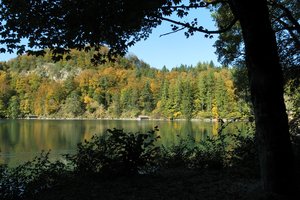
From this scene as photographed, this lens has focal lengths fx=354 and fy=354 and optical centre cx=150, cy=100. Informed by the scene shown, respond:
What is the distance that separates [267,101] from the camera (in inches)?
173

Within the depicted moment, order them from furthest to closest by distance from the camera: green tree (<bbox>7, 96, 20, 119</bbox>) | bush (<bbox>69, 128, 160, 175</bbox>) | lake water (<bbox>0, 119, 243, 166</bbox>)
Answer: green tree (<bbox>7, 96, 20, 119</bbox>), lake water (<bbox>0, 119, 243, 166</bbox>), bush (<bbox>69, 128, 160, 175</bbox>)

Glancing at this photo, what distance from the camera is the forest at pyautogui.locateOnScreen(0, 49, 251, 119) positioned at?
92.9m

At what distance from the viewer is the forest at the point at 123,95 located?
92875 mm

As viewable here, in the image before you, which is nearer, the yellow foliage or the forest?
the forest

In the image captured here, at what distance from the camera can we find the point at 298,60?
412 inches

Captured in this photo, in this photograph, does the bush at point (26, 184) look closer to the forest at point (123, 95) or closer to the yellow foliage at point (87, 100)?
the forest at point (123, 95)

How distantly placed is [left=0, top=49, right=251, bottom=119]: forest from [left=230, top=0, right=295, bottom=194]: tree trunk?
7931 centimetres

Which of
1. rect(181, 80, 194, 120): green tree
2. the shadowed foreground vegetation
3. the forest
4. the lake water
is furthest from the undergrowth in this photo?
rect(181, 80, 194, 120): green tree

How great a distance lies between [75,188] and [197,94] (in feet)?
299

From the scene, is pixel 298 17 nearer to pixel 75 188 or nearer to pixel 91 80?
pixel 75 188

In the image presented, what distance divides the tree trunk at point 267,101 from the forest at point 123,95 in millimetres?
79309

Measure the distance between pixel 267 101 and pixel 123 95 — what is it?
113757mm

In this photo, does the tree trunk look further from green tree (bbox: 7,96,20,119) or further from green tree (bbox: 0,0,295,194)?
green tree (bbox: 7,96,20,119)

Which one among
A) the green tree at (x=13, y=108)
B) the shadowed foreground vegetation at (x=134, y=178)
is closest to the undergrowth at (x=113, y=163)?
the shadowed foreground vegetation at (x=134, y=178)
